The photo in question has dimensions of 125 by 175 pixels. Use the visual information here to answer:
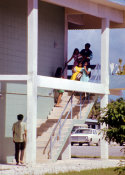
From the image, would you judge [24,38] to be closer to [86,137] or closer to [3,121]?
[3,121]

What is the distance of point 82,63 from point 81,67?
0.20 meters

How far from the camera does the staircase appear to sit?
22.7 m

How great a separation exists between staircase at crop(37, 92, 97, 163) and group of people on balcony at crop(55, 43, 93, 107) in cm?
51

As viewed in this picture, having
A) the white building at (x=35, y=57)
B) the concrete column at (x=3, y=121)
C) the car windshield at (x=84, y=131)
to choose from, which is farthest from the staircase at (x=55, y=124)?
the car windshield at (x=84, y=131)

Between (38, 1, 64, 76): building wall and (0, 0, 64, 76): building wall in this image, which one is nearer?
(0, 0, 64, 76): building wall

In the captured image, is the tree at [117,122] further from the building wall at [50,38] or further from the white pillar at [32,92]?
the building wall at [50,38]

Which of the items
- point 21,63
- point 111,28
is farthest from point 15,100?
point 111,28

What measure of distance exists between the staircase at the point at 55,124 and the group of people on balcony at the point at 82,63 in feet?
3.19

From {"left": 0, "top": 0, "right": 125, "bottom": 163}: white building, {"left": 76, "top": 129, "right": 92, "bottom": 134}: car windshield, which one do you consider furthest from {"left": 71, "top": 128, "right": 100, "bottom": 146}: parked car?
{"left": 0, "top": 0, "right": 125, "bottom": 163}: white building

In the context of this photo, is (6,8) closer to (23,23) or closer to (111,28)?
(23,23)

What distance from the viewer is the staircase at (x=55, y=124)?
893 inches

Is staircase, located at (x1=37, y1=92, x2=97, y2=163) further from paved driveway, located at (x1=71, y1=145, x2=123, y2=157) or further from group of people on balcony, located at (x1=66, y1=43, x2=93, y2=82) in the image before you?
paved driveway, located at (x1=71, y1=145, x2=123, y2=157)

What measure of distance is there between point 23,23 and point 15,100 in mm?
2974

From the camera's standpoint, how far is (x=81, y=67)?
83.9 ft
